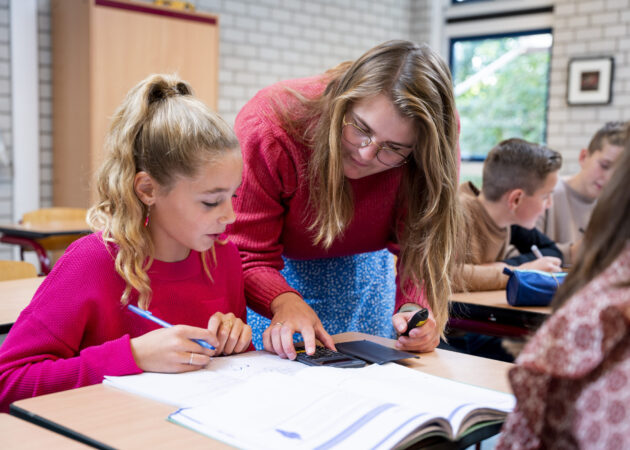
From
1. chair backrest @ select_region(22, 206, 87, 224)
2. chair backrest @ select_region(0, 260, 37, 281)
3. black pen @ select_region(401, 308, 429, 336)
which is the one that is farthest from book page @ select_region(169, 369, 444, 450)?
chair backrest @ select_region(22, 206, 87, 224)

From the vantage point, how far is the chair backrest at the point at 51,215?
396cm

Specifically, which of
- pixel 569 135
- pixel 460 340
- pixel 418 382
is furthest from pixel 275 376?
pixel 569 135

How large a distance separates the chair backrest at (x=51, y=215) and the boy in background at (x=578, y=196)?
2.61m

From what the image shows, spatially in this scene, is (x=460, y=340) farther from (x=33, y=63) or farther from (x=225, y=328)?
(x=33, y=63)

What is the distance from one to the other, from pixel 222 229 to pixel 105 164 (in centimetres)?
27

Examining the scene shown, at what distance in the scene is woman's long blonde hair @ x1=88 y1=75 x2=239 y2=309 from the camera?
1314 millimetres

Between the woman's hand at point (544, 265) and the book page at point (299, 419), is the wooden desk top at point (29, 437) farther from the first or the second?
the woman's hand at point (544, 265)

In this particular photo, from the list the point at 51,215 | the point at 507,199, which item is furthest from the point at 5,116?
the point at 507,199

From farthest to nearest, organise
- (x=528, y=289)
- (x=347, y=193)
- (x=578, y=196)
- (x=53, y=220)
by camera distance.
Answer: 1. (x=53, y=220)
2. (x=578, y=196)
3. (x=528, y=289)
4. (x=347, y=193)

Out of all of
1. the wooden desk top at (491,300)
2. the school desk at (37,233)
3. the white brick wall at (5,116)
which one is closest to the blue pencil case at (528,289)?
the wooden desk top at (491,300)

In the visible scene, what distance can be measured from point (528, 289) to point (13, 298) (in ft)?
5.26

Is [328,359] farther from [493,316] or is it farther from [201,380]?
[493,316]

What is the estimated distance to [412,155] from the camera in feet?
5.20

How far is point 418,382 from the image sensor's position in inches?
45.3
